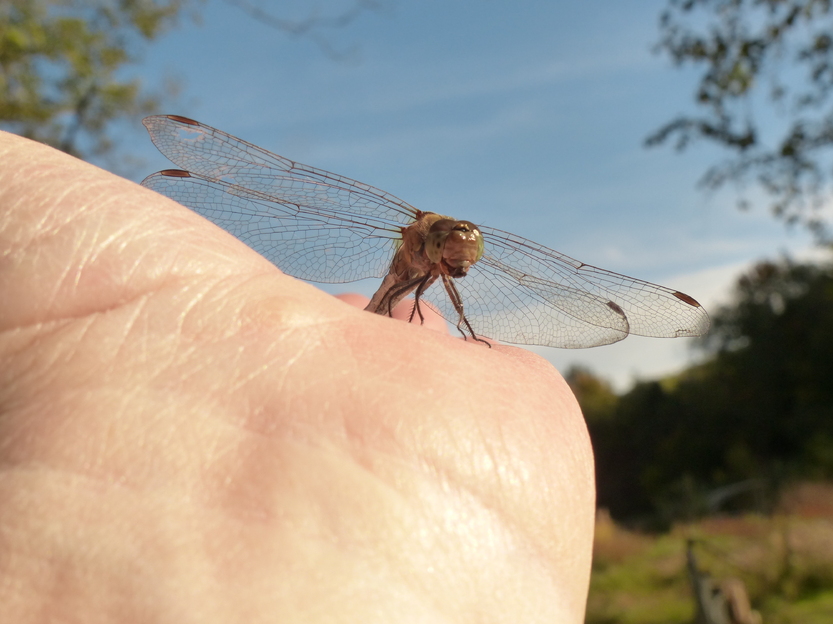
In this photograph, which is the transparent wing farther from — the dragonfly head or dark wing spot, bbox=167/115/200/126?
dark wing spot, bbox=167/115/200/126

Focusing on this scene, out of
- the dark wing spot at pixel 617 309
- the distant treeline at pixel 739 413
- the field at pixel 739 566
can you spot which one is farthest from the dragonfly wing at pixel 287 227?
the distant treeline at pixel 739 413

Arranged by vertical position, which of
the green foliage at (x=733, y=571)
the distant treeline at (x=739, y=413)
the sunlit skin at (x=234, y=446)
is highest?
the distant treeline at (x=739, y=413)

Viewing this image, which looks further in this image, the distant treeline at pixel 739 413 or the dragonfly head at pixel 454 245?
the distant treeline at pixel 739 413

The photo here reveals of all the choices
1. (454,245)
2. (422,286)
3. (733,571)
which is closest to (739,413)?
(733,571)

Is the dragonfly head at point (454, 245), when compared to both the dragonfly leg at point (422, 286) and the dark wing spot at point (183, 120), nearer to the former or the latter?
the dragonfly leg at point (422, 286)

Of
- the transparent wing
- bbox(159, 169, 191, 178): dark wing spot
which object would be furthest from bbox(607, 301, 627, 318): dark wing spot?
bbox(159, 169, 191, 178): dark wing spot

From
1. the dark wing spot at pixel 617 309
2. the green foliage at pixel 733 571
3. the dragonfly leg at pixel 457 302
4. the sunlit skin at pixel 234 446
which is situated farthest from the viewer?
the green foliage at pixel 733 571

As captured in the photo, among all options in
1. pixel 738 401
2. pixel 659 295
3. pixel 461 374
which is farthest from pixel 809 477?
pixel 461 374

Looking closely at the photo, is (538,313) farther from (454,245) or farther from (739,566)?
(739,566)
